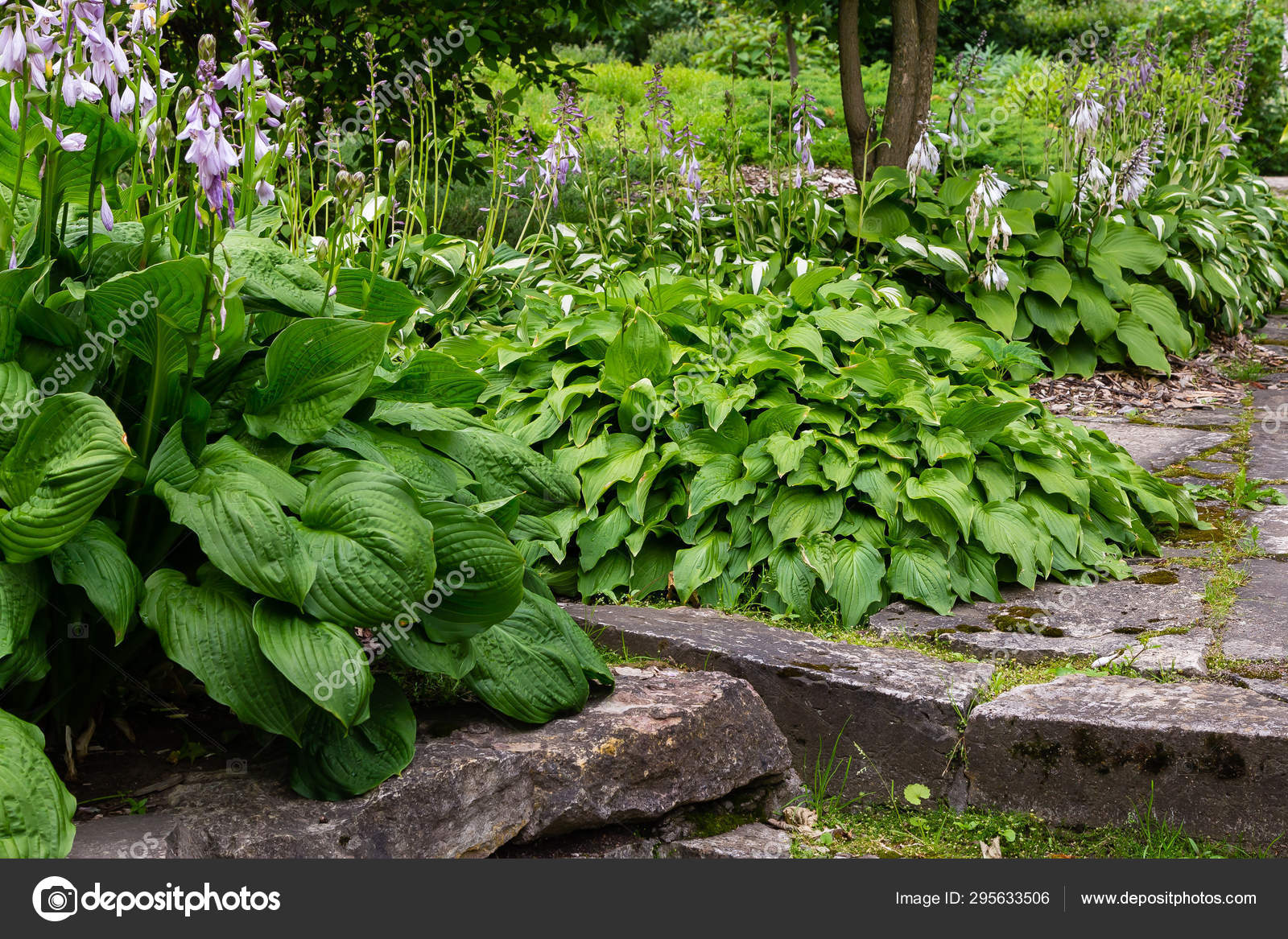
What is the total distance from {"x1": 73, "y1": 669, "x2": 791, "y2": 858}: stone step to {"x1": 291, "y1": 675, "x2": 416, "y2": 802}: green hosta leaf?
27 mm

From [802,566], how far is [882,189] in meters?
3.33

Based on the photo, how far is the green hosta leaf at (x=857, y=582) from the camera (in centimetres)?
340

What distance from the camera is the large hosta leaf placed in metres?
2.15

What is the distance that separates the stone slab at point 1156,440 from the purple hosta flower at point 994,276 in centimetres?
77

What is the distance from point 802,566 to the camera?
353cm

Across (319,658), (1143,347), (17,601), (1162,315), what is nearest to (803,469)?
(319,658)

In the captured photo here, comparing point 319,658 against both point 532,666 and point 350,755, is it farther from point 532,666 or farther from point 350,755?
point 532,666

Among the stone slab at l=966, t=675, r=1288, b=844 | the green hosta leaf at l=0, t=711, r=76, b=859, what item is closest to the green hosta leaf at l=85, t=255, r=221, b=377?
the green hosta leaf at l=0, t=711, r=76, b=859

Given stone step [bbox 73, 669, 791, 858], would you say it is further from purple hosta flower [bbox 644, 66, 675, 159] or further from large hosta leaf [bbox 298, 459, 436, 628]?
purple hosta flower [bbox 644, 66, 675, 159]

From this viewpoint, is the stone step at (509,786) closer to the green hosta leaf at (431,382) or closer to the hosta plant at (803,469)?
the hosta plant at (803,469)

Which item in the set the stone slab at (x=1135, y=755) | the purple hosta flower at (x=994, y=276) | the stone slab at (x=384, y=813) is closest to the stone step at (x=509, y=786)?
the stone slab at (x=384, y=813)

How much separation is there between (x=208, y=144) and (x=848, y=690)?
6.44 ft

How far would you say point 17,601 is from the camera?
6.63 ft

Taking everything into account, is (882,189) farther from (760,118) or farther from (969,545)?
(760,118)
